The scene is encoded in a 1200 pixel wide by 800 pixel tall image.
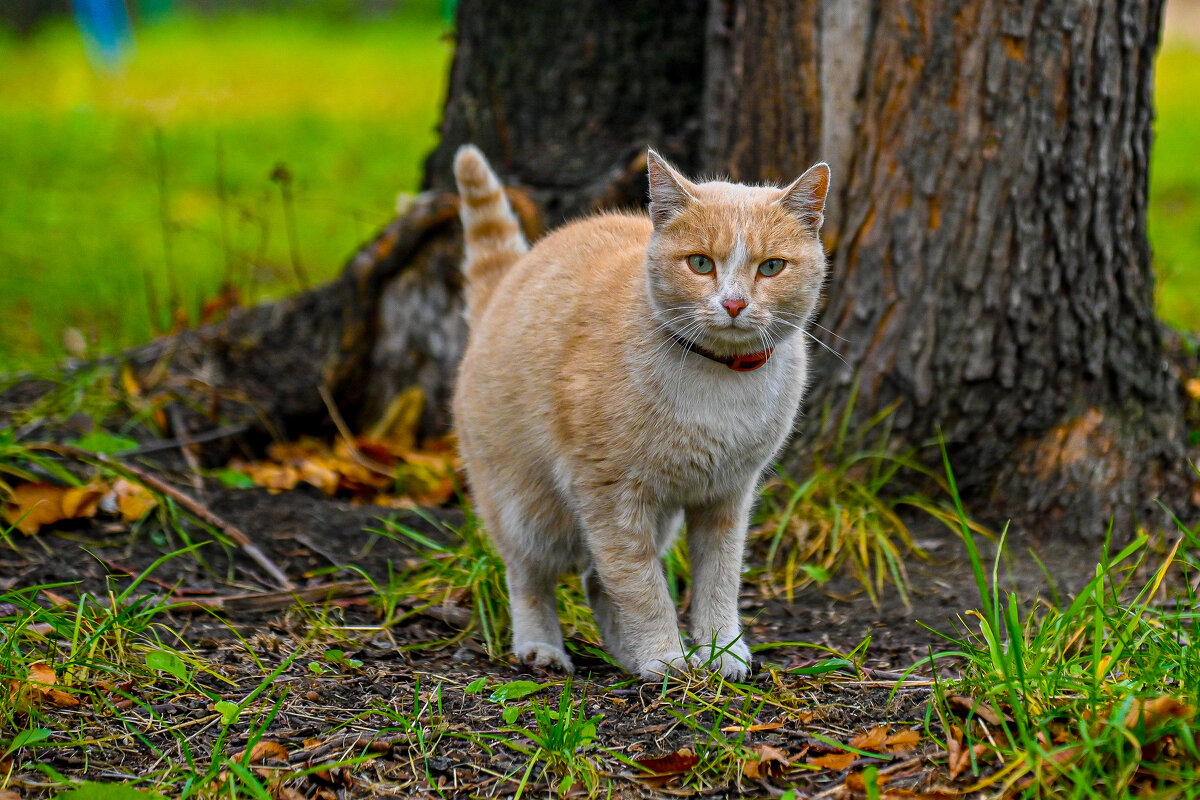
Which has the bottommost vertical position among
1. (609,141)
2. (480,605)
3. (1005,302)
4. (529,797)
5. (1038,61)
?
(480,605)

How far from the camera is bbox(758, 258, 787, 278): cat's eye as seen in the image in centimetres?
260

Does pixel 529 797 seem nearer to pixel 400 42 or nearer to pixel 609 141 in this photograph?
pixel 609 141

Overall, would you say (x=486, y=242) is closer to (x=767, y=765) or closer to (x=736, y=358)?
(x=736, y=358)

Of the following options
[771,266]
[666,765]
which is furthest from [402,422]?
[666,765]

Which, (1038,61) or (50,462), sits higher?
(1038,61)

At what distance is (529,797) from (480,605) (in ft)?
3.53

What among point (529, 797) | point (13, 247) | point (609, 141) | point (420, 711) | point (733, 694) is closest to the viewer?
point (529, 797)

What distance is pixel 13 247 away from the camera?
666cm

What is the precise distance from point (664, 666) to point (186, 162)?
7.53 m

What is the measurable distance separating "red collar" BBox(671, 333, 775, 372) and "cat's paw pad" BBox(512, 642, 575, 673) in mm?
938

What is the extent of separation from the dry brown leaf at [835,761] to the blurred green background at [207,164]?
2.88 m

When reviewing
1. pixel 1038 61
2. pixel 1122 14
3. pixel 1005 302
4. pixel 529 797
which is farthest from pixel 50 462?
pixel 1122 14

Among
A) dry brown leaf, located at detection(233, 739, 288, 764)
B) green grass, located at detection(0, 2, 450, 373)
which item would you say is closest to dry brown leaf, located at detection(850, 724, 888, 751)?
dry brown leaf, located at detection(233, 739, 288, 764)

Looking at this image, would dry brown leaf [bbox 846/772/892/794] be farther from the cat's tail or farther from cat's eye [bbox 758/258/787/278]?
the cat's tail
